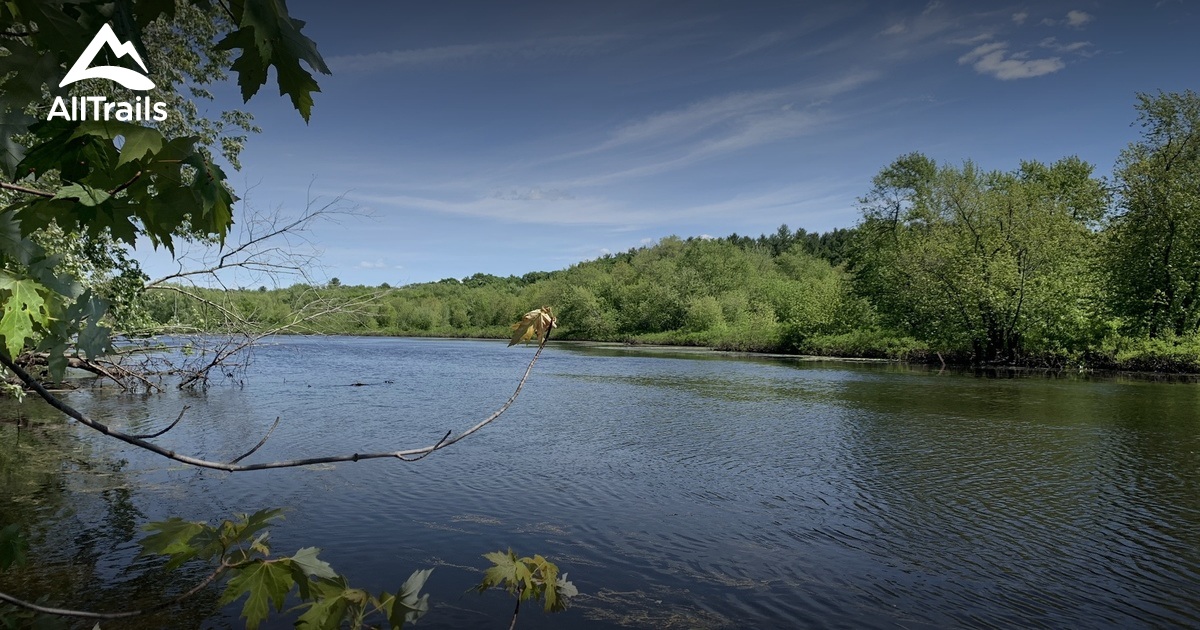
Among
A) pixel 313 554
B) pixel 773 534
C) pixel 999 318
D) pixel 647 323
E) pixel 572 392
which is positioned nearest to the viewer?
pixel 313 554

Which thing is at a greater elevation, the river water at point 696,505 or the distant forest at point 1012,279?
the distant forest at point 1012,279

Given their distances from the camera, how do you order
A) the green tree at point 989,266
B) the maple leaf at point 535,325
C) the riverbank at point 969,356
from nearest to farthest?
1. the maple leaf at point 535,325
2. the riverbank at point 969,356
3. the green tree at point 989,266

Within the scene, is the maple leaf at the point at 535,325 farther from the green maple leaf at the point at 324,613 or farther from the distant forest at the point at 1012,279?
the distant forest at the point at 1012,279

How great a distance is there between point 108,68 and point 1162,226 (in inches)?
1921

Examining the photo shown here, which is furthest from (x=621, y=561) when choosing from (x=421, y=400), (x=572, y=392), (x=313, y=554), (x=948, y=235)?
(x=948, y=235)

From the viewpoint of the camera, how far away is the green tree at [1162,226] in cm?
3641

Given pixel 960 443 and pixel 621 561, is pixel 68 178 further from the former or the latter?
pixel 960 443

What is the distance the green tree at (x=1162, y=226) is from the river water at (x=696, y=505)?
62.5 ft

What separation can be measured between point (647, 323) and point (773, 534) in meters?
82.2

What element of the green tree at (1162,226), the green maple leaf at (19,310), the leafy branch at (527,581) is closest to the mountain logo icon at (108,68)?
the green maple leaf at (19,310)

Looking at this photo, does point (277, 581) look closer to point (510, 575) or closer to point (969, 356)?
point (510, 575)

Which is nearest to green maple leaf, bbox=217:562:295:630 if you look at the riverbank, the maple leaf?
the maple leaf

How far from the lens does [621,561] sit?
8.85 meters

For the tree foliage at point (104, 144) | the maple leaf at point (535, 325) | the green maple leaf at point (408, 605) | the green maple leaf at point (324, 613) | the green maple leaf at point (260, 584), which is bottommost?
the green maple leaf at point (324, 613)
